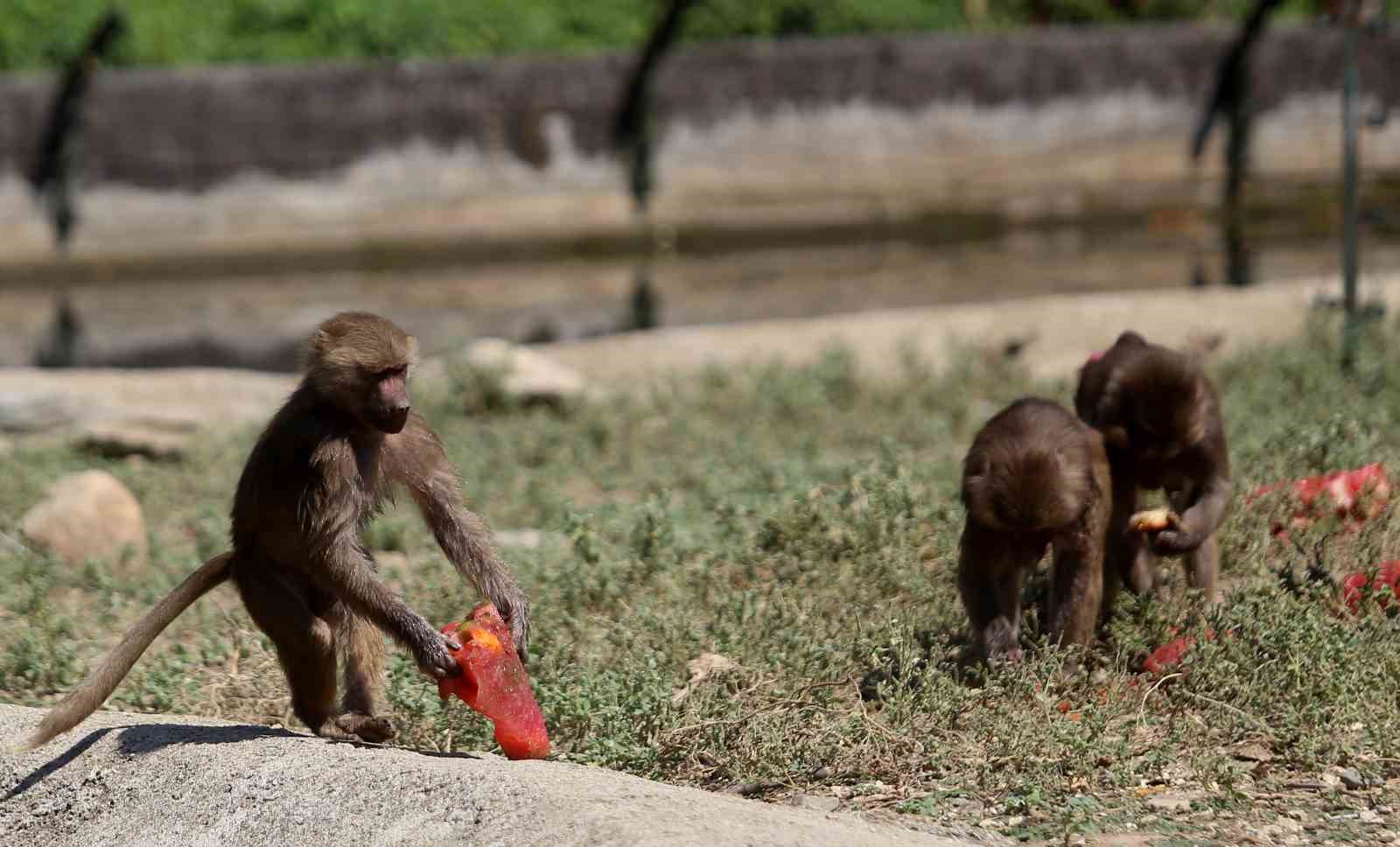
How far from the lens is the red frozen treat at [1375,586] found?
5539mm

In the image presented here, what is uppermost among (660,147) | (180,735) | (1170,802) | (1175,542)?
(660,147)

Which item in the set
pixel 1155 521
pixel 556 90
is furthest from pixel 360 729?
pixel 556 90

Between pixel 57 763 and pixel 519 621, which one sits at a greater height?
pixel 519 621

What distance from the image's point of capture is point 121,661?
4805 millimetres

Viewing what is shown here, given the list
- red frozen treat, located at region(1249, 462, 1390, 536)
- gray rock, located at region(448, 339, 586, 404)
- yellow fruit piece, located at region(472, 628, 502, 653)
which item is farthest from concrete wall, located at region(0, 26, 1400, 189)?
yellow fruit piece, located at region(472, 628, 502, 653)

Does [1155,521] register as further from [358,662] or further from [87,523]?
[87,523]

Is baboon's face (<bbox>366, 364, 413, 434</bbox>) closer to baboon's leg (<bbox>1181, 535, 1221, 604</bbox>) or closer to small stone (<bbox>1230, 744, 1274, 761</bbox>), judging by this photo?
small stone (<bbox>1230, 744, 1274, 761</bbox>)

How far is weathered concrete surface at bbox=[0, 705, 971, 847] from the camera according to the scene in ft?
13.1

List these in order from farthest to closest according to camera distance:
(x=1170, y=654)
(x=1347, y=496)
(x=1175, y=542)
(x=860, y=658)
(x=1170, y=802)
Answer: (x=1347, y=496)
(x=1175, y=542)
(x=860, y=658)
(x=1170, y=654)
(x=1170, y=802)

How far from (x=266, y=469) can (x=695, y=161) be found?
55.7ft

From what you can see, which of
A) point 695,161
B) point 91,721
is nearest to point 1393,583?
point 91,721

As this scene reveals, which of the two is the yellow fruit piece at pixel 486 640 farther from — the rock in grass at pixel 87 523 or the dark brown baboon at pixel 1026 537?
the rock in grass at pixel 87 523

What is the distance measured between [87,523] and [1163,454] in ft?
15.3

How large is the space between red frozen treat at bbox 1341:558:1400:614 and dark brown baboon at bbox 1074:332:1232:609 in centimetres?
43
